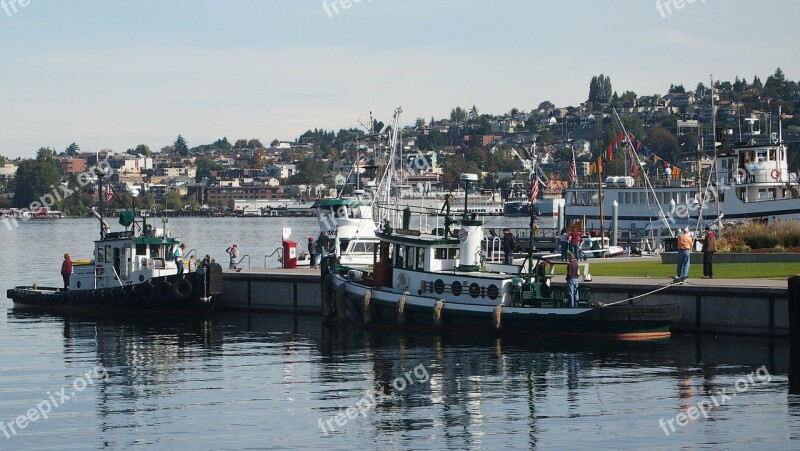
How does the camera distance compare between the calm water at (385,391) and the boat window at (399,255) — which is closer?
the calm water at (385,391)

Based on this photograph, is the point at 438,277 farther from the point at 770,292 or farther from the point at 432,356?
the point at 770,292

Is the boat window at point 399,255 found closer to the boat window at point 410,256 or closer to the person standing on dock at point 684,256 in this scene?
the boat window at point 410,256

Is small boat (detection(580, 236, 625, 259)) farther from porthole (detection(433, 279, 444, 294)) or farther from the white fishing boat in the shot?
porthole (detection(433, 279, 444, 294))

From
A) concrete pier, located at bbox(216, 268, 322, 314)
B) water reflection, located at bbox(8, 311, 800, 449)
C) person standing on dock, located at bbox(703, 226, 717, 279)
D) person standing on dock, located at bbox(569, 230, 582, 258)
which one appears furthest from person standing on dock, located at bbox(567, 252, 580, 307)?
concrete pier, located at bbox(216, 268, 322, 314)

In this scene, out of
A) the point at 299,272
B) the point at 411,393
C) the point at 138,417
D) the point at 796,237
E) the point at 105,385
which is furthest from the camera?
the point at 299,272

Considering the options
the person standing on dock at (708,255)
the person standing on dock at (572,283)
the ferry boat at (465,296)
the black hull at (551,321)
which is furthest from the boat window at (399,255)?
the person standing on dock at (708,255)

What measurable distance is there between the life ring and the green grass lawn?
14457mm

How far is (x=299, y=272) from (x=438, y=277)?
495 inches

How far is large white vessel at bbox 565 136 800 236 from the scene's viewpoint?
247 feet

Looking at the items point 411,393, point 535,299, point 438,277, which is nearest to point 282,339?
point 438,277

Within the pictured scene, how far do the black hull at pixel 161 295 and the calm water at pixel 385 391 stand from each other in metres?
5.46

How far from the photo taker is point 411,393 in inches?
1188

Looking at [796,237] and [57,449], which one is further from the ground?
[796,237]

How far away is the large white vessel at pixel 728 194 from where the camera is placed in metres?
75.3
